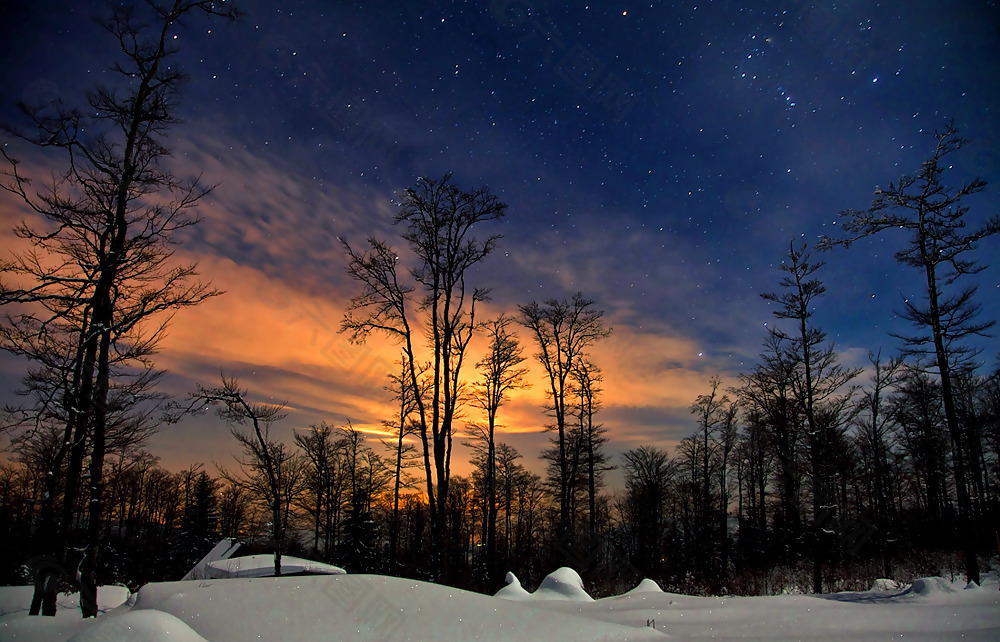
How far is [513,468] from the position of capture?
3111cm

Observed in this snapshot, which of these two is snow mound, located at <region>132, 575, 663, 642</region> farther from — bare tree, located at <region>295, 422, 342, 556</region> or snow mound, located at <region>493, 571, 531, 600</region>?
bare tree, located at <region>295, 422, 342, 556</region>

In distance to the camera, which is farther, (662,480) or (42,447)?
(662,480)

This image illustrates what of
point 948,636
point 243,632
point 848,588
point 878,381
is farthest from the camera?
point 878,381

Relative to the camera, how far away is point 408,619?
13.4ft

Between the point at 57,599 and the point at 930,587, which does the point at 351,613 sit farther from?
the point at 57,599

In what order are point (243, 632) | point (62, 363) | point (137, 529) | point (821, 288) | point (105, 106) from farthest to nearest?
point (137, 529) < point (821, 288) < point (62, 363) < point (105, 106) < point (243, 632)

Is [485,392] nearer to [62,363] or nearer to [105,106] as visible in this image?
[62,363]

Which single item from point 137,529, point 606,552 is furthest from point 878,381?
point 137,529

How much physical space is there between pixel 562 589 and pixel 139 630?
705cm

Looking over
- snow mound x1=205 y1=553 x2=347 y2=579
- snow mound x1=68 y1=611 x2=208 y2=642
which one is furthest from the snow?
snow mound x1=205 y1=553 x2=347 y2=579

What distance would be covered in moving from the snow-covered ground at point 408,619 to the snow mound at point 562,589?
2210mm

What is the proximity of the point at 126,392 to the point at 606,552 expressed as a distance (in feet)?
108

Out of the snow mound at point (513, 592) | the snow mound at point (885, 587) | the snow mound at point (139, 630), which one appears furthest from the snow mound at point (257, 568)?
the snow mound at point (885, 587)

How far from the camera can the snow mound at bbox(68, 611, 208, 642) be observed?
313 centimetres
